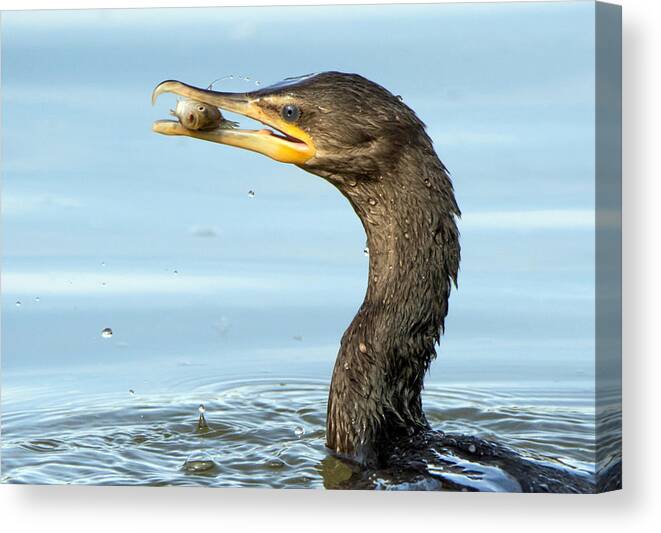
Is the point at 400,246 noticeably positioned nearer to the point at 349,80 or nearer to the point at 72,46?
the point at 349,80

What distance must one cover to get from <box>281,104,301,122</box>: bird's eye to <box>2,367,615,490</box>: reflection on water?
3.21 feet

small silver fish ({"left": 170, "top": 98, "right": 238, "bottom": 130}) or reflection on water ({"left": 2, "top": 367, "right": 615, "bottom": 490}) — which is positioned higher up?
small silver fish ({"left": 170, "top": 98, "right": 238, "bottom": 130})

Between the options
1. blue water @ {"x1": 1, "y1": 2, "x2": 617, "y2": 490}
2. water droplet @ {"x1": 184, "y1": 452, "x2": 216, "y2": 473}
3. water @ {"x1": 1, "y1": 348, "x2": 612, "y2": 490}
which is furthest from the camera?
water droplet @ {"x1": 184, "y1": 452, "x2": 216, "y2": 473}

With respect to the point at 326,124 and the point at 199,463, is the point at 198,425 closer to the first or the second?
the point at 199,463

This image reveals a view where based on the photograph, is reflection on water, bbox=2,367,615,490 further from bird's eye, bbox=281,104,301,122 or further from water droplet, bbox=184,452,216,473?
bird's eye, bbox=281,104,301,122

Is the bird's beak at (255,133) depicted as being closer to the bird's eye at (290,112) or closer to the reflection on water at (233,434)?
the bird's eye at (290,112)

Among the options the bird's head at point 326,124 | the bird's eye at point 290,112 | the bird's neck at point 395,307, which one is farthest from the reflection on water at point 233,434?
the bird's eye at point 290,112

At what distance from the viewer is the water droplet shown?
653 centimetres

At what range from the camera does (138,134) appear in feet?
21.6

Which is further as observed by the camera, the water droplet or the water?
the water droplet

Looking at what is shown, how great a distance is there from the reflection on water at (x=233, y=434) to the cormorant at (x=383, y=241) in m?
0.07

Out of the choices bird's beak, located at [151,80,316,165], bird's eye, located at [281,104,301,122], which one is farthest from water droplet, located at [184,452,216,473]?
bird's eye, located at [281,104,301,122]

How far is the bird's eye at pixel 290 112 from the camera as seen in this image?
6.27 m

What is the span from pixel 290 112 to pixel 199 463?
53.3 inches
